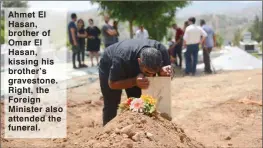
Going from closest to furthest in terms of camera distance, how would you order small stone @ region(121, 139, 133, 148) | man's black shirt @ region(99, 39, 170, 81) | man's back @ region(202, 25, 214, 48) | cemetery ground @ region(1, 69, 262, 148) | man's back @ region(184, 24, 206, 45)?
small stone @ region(121, 139, 133, 148) < man's black shirt @ region(99, 39, 170, 81) < cemetery ground @ region(1, 69, 262, 148) < man's back @ region(184, 24, 206, 45) < man's back @ region(202, 25, 214, 48)

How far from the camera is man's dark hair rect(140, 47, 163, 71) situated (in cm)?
Answer: 383

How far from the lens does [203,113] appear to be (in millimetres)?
6922

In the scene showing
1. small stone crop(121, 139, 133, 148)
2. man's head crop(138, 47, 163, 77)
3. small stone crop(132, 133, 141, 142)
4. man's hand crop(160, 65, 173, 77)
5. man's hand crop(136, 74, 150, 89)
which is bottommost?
small stone crop(121, 139, 133, 148)

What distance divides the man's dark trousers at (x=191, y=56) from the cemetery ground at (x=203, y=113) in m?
1.22

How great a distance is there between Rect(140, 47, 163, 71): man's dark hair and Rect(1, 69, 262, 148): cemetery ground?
0.95 m

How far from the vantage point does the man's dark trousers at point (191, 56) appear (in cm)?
1127

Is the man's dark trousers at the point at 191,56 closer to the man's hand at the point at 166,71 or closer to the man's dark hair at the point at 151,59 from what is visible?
the man's hand at the point at 166,71

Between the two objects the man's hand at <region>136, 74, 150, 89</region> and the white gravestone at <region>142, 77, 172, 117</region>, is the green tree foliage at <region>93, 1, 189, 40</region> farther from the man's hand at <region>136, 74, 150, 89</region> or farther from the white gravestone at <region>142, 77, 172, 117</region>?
the man's hand at <region>136, 74, 150, 89</region>

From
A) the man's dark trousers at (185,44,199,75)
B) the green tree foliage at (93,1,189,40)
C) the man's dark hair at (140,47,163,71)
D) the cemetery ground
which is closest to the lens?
the man's dark hair at (140,47,163,71)

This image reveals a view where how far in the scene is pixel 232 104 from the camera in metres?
7.38

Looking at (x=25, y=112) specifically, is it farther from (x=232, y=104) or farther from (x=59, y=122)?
(x=232, y=104)

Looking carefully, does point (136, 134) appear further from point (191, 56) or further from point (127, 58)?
point (191, 56)

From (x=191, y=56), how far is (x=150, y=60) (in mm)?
8014
